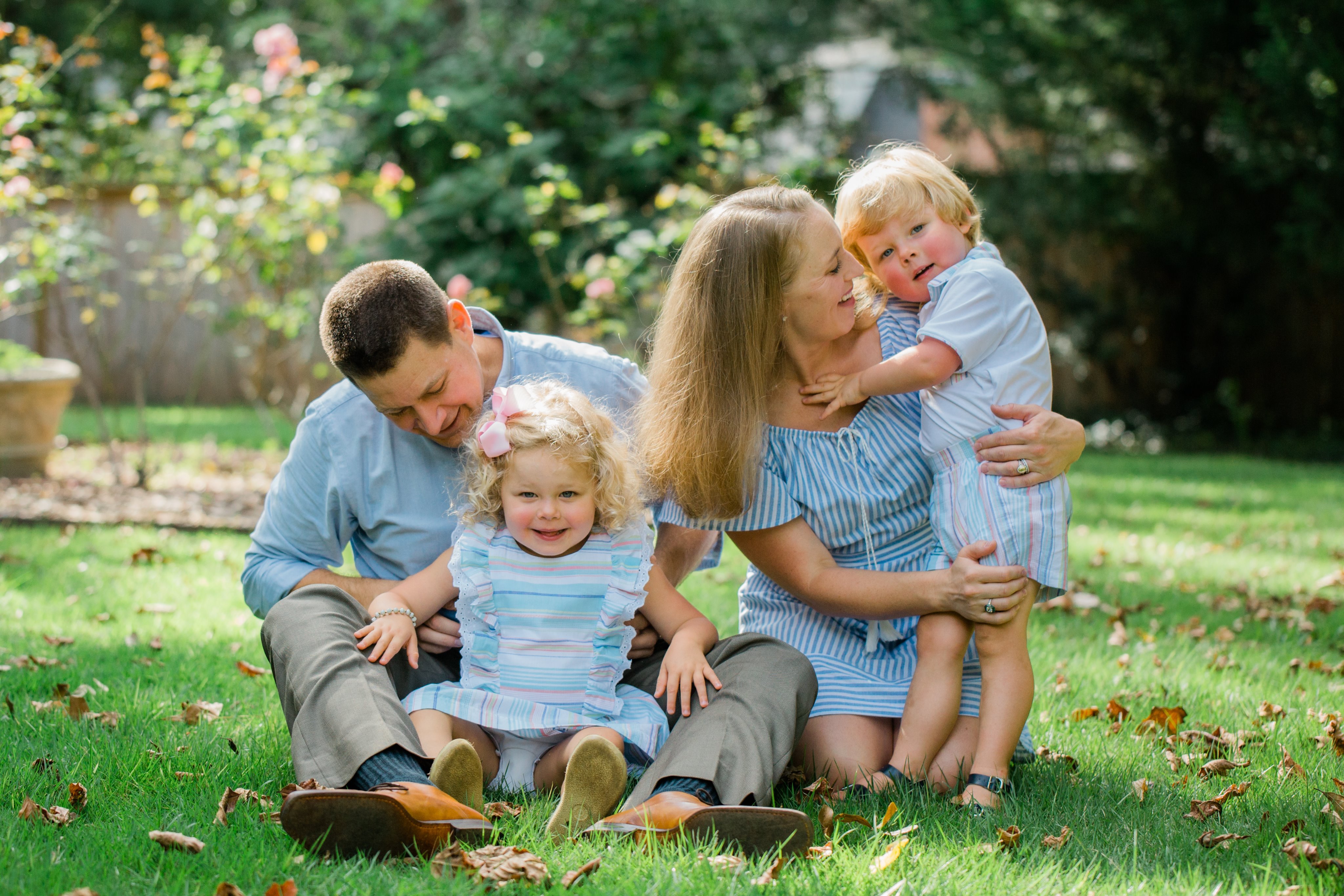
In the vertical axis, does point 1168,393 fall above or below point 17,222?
below

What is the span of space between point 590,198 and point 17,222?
5809 mm

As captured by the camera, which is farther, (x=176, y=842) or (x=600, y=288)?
(x=600, y=288)

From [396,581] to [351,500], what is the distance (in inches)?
9.8

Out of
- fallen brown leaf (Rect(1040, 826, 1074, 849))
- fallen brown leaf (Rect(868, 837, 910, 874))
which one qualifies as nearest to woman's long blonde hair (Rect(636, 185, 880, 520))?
fallen brown leaf (Rect(868, 837, 910, 874))

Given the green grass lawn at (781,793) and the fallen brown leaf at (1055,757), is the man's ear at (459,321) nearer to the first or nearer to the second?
the green grass lawn at (781,793)

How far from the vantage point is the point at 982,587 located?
278 centimetres

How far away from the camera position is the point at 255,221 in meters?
7.01

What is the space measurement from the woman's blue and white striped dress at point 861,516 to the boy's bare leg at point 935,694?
9 centimetres

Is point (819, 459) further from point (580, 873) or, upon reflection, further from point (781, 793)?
point (580, 873)

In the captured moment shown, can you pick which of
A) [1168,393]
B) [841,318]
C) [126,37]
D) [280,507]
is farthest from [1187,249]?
[126,37]

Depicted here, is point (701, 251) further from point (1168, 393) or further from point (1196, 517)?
point (1168, 393)

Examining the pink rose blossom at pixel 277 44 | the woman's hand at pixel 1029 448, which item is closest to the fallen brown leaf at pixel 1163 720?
the woman's hand at pixel 1029 448

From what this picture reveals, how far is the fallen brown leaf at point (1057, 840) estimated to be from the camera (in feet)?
7.84

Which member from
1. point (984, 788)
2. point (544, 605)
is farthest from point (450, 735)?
point (984, 788)
